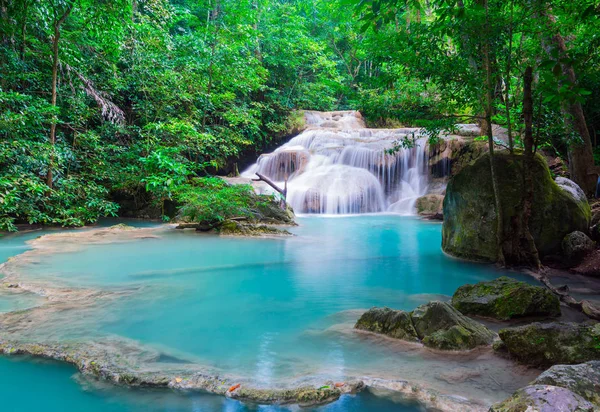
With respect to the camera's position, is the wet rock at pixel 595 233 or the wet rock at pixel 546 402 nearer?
the wet rock at pixel 546 402

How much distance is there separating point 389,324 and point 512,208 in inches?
149

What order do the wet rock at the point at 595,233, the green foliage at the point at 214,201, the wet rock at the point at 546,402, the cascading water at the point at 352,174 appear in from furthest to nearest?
the cascading water at the point at 352,174 < the green foliage at the point at 214,201 < the wet rock at the point at 595,233 < the wet rock at the point at 546,402

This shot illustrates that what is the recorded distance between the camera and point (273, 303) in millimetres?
3936

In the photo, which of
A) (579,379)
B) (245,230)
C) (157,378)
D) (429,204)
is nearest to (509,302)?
(579,379)

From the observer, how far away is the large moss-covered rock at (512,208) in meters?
5.73

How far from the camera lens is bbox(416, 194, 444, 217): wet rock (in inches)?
538

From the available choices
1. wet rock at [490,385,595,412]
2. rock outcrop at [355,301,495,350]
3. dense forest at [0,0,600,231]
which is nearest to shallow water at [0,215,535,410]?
rock outcrop at [355,301,495,350]

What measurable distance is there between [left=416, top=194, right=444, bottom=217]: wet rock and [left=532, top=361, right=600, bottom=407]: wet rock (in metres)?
12.0

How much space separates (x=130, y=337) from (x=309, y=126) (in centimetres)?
1920

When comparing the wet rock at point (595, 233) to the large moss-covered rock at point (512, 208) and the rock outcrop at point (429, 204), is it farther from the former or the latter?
the rock outcrop at point (429, 204)

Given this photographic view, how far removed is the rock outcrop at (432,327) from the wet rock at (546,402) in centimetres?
110

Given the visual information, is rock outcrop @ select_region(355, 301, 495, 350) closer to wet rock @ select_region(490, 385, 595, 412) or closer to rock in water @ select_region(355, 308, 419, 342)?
rock in water @ select_region(355, 308, 419, 342)

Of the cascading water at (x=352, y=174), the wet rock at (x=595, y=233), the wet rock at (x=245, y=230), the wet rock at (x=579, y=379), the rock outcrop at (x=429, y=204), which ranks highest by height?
the cascading water at (x=352, y=174)

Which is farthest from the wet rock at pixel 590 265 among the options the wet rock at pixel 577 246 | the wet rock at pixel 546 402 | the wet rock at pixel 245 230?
the wet rock at pixel 245 230
